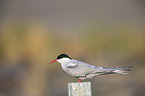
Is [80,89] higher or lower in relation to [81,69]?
lower

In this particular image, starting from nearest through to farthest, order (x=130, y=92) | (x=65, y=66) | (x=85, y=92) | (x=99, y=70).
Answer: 1. (x=85, y=92)
2. (x=99, y=70)
3. (x=65, y=66)
4. (x=130, y=92)

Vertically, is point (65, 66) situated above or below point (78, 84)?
above

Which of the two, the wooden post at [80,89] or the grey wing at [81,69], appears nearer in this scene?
the wooden post at [80,89]

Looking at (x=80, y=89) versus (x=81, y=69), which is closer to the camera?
(x=80, y=89)

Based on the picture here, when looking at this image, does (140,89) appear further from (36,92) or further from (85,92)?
(85,92)

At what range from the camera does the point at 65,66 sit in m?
2.17

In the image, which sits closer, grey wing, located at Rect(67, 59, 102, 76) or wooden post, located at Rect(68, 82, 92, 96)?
wooden post, located at Rect(68, 82, 92, 96)

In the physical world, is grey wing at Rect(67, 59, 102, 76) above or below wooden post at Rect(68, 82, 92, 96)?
above

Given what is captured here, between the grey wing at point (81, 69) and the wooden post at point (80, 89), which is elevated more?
the grey wing at point (81, 69)

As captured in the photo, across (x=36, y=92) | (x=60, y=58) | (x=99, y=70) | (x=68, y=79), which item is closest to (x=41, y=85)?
(x=36, y=92)

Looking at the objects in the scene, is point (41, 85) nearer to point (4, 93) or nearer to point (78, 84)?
point (4, 93)

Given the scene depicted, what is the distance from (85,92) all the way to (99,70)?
1.15 ft

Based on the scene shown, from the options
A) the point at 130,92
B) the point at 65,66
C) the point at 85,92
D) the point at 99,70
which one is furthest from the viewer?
the point at 130,92

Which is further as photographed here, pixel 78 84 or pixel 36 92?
pixel 36 92
